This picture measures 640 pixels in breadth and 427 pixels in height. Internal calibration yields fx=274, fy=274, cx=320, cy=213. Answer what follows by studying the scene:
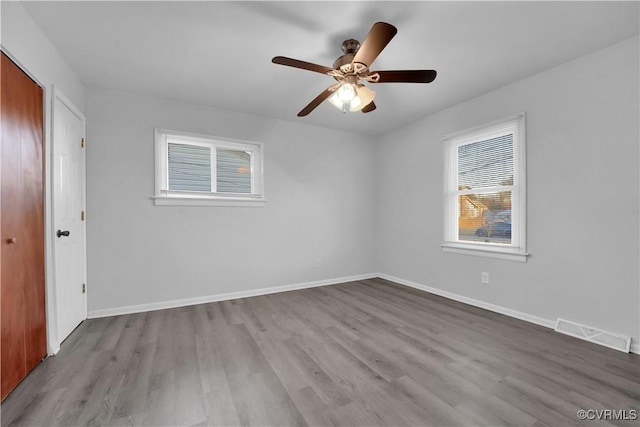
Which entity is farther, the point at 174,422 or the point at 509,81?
the point at 509,81

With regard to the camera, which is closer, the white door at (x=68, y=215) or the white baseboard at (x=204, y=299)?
the white door at (x=68, y=215)

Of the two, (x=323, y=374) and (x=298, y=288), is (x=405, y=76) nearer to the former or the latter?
(x=323, y=374)

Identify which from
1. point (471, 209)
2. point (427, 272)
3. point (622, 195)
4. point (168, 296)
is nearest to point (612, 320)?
Result: point (622, 195)

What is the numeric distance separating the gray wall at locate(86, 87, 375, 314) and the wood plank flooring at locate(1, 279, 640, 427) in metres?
0.61

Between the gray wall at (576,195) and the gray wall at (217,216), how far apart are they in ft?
5.81

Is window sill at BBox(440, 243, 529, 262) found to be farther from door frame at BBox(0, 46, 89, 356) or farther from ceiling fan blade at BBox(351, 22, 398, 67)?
door frame at BBox(0, 46, 89, 356)

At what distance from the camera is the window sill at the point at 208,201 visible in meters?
3.31

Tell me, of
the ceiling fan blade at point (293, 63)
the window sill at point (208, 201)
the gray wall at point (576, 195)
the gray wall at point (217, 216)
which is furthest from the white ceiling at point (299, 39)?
the window sill at point (208, 201)

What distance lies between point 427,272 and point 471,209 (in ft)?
3.57

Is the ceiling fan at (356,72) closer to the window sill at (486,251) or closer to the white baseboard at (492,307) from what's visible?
the window sill at (486,251)

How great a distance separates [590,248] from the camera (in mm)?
2469

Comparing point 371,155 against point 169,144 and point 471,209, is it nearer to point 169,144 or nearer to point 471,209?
point 471,209

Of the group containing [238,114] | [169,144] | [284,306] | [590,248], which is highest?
[238,114]

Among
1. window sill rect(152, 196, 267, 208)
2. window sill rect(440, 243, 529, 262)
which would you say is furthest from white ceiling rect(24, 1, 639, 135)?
window sill rect(440, 243, 529, 262)
